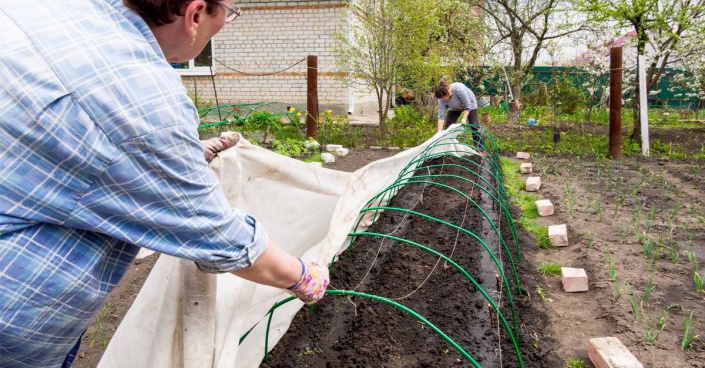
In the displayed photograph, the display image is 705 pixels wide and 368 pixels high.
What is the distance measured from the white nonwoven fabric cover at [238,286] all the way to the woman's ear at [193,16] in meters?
0.77

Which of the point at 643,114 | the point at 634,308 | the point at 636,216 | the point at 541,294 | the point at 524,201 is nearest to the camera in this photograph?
the point at 634,308

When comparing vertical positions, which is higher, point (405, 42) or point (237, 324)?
point (405, 42)

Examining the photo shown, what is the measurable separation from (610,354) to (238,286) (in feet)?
6.06

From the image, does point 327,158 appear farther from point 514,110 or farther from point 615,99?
point 514,110

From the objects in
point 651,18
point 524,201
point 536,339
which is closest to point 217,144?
point 536,339

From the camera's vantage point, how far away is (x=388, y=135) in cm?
1013

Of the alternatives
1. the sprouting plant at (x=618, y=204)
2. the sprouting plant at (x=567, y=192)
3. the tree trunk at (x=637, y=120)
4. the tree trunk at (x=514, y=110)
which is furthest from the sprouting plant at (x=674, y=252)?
the tree trunk at (x=514, y=110)

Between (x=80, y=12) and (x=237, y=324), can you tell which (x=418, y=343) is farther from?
(x=80, y=12)

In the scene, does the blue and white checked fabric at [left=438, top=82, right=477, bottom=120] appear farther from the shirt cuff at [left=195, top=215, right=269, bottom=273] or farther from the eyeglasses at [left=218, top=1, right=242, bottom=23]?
the shirt cuff at [left=195, top=215, right=269, bottom=273]

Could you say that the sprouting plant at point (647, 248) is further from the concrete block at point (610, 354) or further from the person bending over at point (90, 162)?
the person bending over at point (90, 162)

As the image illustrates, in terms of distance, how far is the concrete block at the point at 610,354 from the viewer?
2.51 meters

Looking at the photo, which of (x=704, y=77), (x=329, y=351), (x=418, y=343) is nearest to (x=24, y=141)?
(x=329, y=351)

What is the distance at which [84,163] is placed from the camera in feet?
3.27

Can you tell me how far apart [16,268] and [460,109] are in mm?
7791
